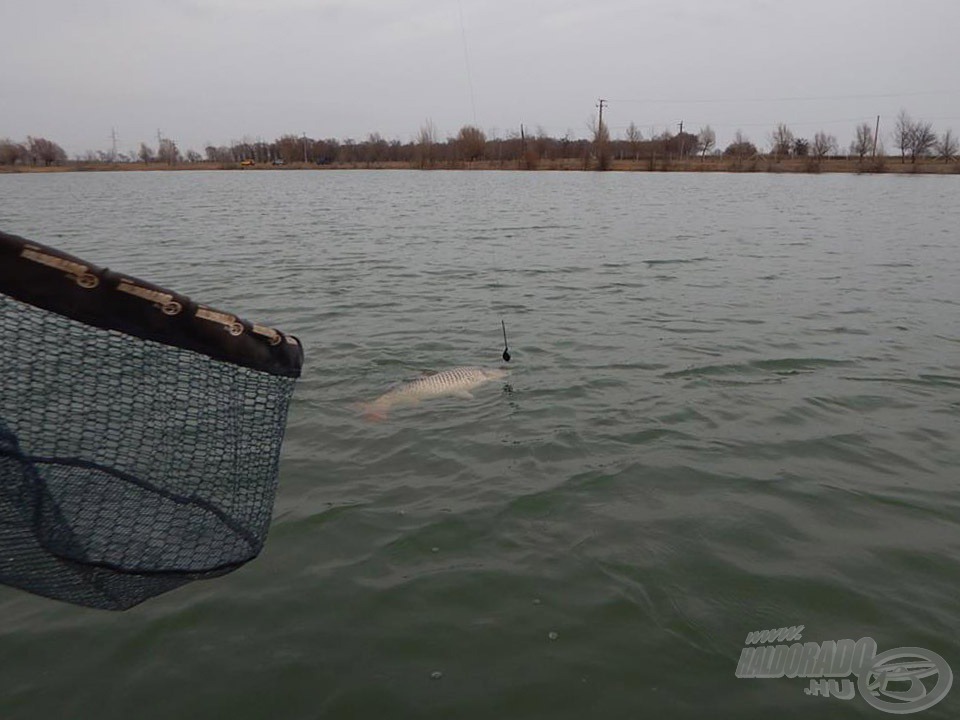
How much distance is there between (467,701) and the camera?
3166 mm

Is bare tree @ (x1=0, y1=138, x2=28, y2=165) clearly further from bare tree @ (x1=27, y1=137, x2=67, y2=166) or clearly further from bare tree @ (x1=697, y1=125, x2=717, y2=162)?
bare tree @ (x1=697, y1=125, x2=717, y2=162)

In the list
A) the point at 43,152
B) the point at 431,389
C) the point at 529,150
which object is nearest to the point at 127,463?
the point at 431,389

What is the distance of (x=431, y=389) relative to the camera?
7.29 m

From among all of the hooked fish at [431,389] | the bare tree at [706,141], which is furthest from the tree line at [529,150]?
the hooked fish at [431,389]

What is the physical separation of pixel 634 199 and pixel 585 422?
32.4m

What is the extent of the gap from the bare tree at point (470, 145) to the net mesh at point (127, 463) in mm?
102484

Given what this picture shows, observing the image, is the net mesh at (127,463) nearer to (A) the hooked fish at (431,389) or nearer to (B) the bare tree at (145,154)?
(A) the hooked fish at (431,389)

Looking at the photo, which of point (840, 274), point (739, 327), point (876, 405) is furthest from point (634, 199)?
point (876, 405)

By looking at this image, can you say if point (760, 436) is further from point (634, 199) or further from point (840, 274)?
point (634, 199)

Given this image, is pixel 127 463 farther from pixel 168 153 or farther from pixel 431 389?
pixel 168 153

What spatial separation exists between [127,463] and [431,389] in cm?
472

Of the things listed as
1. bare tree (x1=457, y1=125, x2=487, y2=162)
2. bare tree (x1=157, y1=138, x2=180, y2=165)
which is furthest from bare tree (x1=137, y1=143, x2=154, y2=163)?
bare tree (x1=457, y1=125, x2=487, y2=162)

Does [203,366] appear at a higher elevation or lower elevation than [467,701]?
higher

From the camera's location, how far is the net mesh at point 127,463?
2.39 metres
